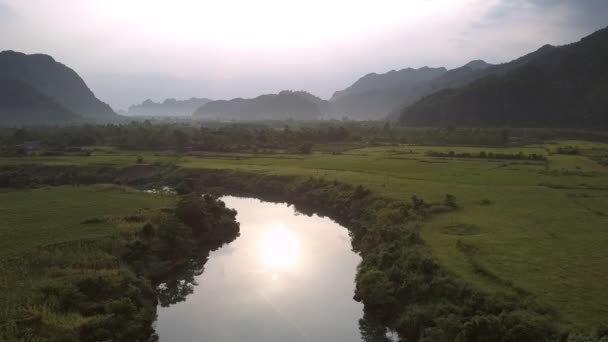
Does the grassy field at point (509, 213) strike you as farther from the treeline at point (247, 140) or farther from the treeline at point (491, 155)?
the treeline at point (247, 140)

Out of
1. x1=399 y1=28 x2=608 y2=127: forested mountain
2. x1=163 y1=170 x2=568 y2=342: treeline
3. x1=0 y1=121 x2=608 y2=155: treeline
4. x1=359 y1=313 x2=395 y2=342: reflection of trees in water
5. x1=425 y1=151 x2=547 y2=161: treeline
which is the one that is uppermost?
x1=399 y1=28 x2=608 y2=127: forested mountain

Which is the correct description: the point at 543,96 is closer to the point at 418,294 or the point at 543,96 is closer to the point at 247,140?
the point at 247,140

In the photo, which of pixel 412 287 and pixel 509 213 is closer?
pixel 412 287

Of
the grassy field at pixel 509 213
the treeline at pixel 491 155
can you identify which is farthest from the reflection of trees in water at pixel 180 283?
the treeline at pixel 491 155

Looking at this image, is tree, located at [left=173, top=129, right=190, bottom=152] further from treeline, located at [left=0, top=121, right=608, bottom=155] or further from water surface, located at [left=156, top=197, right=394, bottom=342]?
water surface, located at [left=156, top=197, right=394, bottom=342]

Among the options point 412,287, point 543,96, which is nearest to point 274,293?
Answer: point 412,287

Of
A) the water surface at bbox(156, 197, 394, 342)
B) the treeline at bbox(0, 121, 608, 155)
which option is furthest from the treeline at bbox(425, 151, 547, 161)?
the water surface at bbox(156, 197, 394, 342)

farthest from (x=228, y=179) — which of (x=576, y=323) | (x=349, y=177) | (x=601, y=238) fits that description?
(x=576, y=323)
